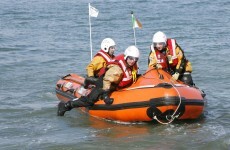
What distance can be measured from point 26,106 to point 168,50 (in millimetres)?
2681

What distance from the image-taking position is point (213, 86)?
35.1 ft

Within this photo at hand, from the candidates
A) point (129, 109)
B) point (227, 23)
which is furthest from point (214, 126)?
point (227, 23)

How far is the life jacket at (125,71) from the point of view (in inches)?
304

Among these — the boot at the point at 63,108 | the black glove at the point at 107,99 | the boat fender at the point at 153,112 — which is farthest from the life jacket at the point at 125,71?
the boot at the point at 63,108

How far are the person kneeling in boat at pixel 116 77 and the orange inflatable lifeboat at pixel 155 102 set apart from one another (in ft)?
0.29

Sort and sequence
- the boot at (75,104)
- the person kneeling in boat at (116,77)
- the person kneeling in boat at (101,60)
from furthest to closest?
the person kneeling in boat at (101,60), the boot at (75,104), the person kneeling in boat at (116,77)

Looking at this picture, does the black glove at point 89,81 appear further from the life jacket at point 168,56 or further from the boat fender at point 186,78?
the boat fender at point 186,78

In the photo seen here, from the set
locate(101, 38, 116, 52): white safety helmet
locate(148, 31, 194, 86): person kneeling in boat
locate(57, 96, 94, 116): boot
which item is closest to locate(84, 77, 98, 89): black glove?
locate(57, 96, 94, 116): boot

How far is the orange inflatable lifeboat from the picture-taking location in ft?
24.2

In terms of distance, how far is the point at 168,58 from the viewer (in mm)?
8352

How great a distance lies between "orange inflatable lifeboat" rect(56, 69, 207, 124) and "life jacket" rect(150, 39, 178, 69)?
12.5 inches

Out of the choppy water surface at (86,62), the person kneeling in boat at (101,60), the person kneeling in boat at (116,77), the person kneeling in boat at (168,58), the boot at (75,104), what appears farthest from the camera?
the person kneeling in boat at (101,60)

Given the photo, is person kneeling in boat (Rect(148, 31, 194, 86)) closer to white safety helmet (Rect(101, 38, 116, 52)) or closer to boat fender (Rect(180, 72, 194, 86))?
boat fender (Rect(180, 72, 194, 86))

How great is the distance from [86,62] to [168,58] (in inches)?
217
